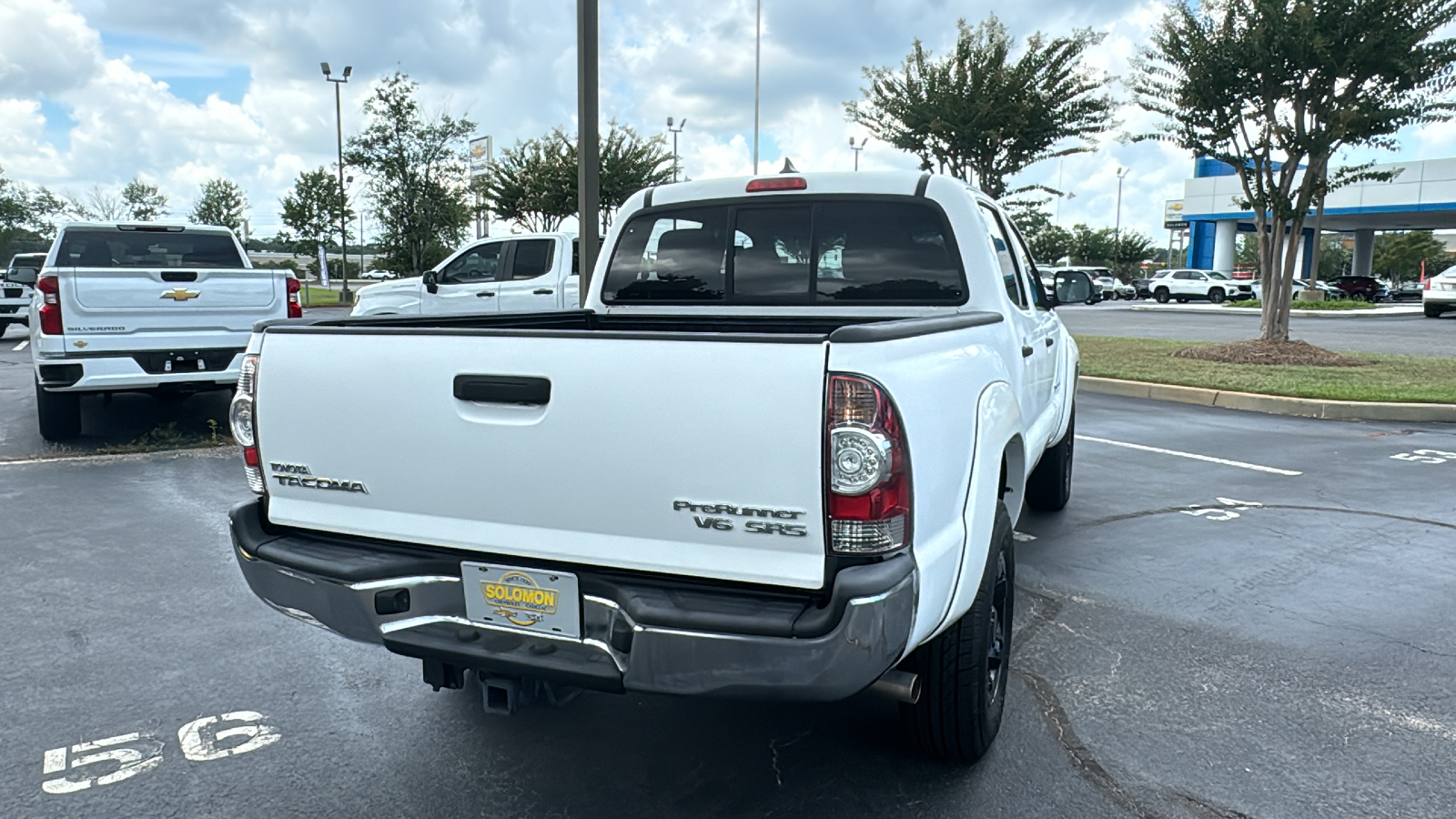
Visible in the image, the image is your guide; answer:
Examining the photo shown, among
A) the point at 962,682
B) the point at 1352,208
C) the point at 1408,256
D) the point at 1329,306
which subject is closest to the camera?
the point at 962,682

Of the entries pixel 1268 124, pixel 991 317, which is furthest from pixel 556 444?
pixel 1268 124

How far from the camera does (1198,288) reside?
4631cm

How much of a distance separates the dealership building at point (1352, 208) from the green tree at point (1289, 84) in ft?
90.5

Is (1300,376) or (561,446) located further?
(1300,376)

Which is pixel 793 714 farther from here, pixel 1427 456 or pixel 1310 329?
pixel 1310 329

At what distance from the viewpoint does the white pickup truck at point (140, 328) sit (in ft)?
24.9

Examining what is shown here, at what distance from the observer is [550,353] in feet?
8.22

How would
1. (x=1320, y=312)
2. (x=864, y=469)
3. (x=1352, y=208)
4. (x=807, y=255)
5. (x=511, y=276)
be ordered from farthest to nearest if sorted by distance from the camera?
(x=1352, y=208)
(x=1320, y=312)
(x=511, y=276)
(x=807, y=255)
(x=864, y=469)

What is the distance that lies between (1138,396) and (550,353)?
36.0 ft

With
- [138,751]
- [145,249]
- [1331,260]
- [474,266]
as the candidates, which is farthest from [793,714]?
[1331,260]

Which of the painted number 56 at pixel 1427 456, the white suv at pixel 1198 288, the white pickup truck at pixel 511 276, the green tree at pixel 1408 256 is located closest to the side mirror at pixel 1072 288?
the painted number 56 at pixel 1427 456

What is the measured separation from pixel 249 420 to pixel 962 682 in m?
2.22

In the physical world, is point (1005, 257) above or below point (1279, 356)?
above

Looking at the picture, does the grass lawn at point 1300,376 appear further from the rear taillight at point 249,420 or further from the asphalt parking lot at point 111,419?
the rear taillight at point 249,420
